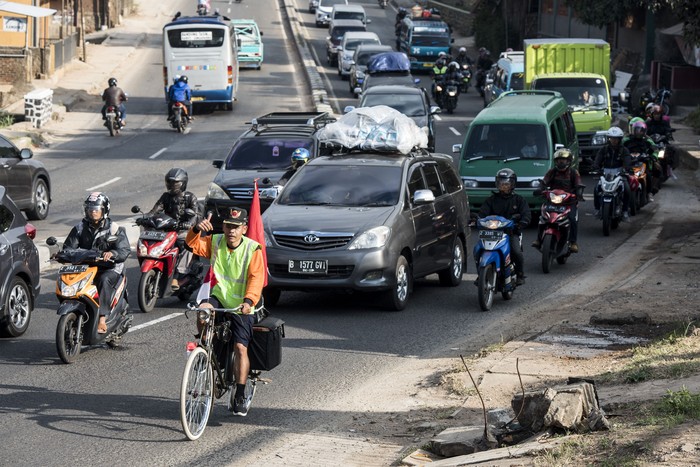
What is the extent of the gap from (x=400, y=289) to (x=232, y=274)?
17.4ft

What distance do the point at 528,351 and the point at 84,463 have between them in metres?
4.96

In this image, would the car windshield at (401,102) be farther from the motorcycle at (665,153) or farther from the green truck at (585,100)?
the motorcycle at (665,153)

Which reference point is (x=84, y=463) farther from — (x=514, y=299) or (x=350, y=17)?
(x=350, y=17)

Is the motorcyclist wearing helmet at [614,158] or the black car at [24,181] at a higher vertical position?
the motorcyclist wearing helmet at [614,158]

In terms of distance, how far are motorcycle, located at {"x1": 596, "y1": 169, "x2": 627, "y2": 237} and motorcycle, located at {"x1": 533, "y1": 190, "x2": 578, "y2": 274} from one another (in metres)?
2.72

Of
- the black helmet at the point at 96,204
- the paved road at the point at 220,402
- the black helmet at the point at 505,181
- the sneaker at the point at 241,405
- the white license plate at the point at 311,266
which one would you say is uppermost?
the black helmet at the point at 96,204

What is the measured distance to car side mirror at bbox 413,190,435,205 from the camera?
1483 cm

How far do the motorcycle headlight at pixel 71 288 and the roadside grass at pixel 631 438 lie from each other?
18.2 ft

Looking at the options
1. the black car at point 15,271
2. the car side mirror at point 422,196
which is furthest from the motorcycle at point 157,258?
the car side mirror at point 422,196

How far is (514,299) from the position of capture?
15.5 meters

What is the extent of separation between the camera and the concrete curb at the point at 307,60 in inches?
1737

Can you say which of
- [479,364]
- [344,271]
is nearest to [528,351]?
[479,364]

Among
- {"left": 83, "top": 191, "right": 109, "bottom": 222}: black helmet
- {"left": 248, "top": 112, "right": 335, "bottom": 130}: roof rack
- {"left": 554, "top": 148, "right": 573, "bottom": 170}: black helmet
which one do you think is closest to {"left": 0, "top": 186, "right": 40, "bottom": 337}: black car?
{"left": 83, "top": 191, "right": 109, "bottom": 222}: black helmet

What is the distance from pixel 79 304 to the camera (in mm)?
11984
